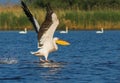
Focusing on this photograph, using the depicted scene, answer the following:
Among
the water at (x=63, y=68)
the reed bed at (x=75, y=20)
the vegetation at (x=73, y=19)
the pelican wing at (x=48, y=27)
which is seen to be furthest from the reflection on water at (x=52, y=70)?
the reed bed at (x=75, y=20)

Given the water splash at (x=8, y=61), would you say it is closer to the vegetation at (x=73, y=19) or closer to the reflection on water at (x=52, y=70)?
the reflection on water at (x=52, y=70)

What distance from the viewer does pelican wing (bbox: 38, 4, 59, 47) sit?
52.1 ft

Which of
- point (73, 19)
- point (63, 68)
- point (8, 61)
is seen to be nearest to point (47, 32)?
point (63, 68)

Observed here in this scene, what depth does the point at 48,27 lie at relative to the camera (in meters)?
16.3

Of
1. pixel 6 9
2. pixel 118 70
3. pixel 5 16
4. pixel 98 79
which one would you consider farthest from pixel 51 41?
pixel 6 9

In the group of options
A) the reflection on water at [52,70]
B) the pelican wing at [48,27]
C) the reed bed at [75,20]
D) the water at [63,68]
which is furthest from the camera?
the reed bed at [75,20]

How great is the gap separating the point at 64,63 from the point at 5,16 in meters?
20.8

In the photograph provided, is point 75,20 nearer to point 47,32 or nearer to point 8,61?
point 8,61

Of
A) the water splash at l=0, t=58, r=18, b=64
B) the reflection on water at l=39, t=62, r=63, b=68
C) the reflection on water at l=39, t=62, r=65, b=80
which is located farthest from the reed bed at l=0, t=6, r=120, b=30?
the reflection on water at l=39, t=62, r=65, b=80

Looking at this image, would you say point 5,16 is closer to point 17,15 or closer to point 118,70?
point 17,15

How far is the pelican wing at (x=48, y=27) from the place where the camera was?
1588 cm

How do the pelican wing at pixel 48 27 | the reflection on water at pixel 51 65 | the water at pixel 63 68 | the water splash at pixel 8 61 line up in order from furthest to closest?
1. the water splash at pixel 8 61
2. the reflection on water at pixel 51 65
3. the pelican wing at pixel 48 27
4. the water at pixel 63 68

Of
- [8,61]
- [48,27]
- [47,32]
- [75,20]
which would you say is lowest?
[8,61]

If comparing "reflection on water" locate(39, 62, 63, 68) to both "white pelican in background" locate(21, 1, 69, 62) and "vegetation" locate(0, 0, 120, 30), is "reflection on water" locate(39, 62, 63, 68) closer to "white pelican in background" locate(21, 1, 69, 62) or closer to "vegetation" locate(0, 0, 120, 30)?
"white pelican in background" locate(21, 1, 69, 62)
